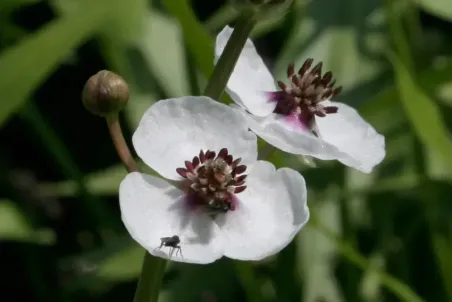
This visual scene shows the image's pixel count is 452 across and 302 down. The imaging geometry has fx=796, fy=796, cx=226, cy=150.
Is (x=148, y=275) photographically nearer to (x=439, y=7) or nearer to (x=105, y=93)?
(x=105, y=93)

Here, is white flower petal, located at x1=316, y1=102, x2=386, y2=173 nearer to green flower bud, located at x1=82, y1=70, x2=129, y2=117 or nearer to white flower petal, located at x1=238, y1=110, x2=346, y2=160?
white flower petal, located at x1=238, y1=110, x2=346, y2=160

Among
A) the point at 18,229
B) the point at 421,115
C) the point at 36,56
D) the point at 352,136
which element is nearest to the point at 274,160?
the point at 352,136

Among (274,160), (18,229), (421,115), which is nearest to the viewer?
(274,160)

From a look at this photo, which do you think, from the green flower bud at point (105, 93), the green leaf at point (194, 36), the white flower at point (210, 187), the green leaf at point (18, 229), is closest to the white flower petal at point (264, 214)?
the white flower at point (210, 187)

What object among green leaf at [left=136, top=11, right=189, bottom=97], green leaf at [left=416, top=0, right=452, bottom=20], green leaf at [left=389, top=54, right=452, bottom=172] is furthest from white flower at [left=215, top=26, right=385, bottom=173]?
green leaf at [left=136, top=11, right=189, bottom=97]

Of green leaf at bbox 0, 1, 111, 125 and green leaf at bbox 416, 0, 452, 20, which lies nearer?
green leaf at bbox 0, 1, 111, 125

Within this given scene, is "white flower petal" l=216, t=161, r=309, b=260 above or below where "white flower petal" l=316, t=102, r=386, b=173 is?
above

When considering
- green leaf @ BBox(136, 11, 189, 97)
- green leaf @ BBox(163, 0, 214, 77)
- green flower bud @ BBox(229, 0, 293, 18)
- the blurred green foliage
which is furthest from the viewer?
green leaf @ BBox(136, 11, 189, 97)
